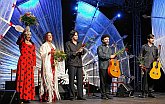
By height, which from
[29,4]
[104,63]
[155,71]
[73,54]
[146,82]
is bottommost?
[146,82]

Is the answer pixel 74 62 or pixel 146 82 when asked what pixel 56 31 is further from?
pixel 146 82

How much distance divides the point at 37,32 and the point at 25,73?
259 centimetres

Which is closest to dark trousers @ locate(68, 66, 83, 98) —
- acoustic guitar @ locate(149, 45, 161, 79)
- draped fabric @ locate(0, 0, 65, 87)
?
draped fabric @ locate(0, 0, 65, 87)

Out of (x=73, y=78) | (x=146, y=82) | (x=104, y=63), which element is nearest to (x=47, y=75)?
(x=73, y=78)

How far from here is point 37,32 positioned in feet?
27.1

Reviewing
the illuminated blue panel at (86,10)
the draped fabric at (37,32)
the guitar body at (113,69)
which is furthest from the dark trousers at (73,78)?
the illuminated blue panel at (86,10)

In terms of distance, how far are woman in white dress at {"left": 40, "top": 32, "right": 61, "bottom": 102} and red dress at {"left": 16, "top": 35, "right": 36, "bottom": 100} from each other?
0.29 m

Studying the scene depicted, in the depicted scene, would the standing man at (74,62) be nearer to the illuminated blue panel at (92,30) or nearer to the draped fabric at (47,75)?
the draped fabric at (47,75)

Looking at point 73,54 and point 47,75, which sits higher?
point 73,54

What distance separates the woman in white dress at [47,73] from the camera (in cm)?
609

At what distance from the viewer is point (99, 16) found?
371 inches

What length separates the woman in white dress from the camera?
20.0 feet

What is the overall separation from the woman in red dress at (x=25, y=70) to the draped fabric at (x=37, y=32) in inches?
71.1

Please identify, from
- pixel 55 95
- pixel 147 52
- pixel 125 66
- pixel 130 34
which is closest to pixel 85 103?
pixel 55 95
